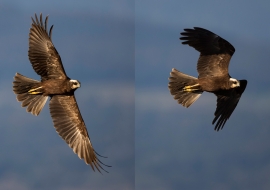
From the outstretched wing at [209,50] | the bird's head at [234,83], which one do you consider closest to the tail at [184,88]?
the outstretched wing at [209,50]

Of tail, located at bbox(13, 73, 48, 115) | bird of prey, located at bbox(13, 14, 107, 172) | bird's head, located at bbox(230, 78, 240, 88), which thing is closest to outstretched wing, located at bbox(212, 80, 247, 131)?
bird's head, located at bbox(230, 78, 240, 88)

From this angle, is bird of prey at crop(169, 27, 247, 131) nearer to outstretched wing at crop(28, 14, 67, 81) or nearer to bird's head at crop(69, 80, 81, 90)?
bird's head at crop(69, 80, 81, 90)

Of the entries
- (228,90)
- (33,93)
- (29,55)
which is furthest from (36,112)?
(228,90)

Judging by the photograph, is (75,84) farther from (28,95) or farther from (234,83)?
(234,83)

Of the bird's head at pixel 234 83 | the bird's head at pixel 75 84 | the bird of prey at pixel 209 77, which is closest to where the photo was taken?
the bird's head at pixel 75 84

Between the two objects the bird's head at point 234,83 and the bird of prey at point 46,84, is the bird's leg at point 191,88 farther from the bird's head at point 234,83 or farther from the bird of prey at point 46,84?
the bird of prey at point 46,84

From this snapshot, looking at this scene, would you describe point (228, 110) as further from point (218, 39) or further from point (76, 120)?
point (76, 120)
